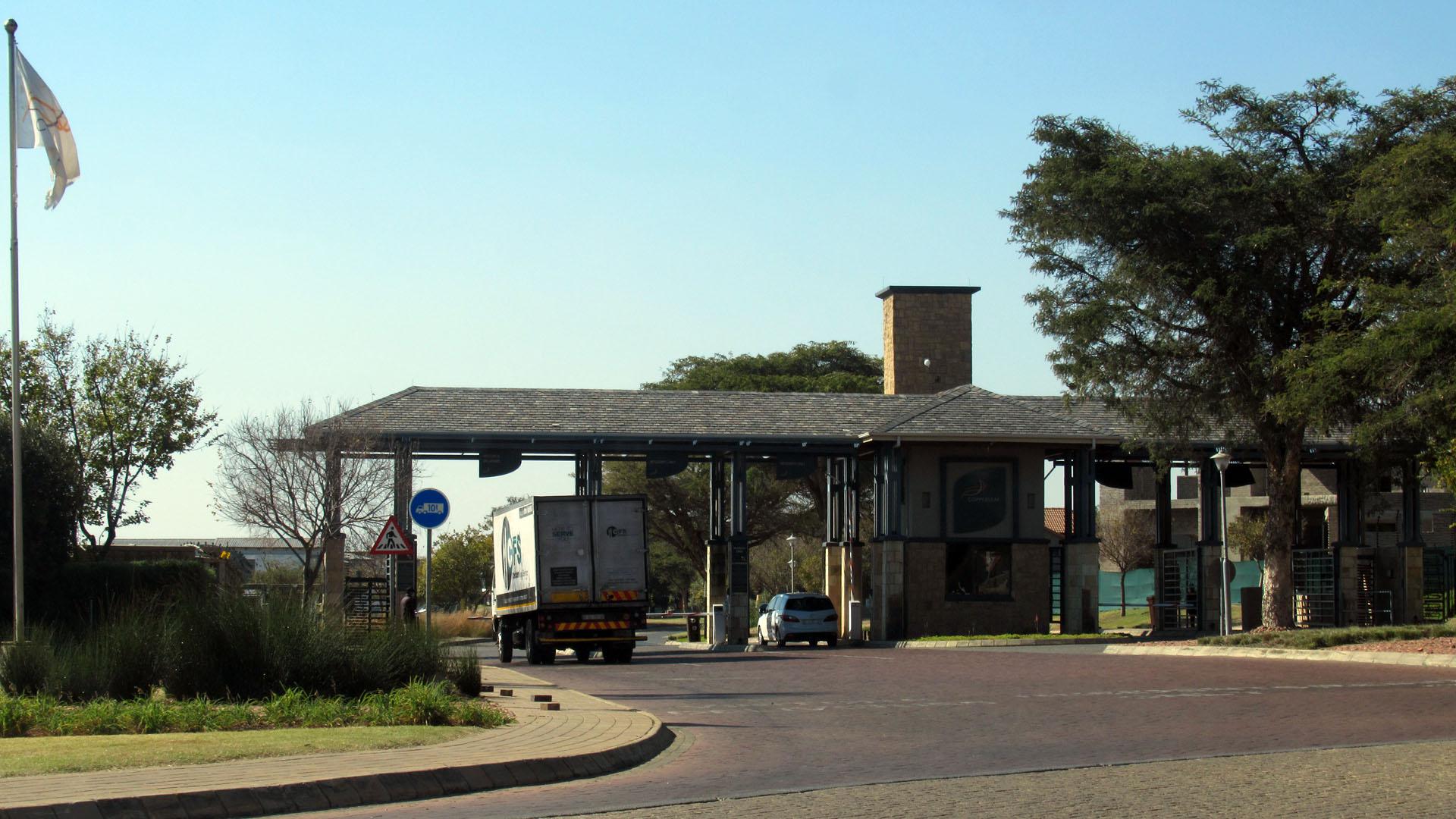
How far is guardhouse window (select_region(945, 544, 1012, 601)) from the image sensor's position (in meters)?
42.8

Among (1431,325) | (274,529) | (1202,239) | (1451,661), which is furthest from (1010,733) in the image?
(274,529)

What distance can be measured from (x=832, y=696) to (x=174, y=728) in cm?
860

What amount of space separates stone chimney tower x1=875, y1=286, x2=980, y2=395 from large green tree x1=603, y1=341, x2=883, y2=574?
28.0ft

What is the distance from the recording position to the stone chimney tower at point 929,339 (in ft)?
174

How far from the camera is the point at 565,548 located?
29.1m

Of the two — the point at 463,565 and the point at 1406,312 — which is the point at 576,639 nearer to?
the point at 1406,312

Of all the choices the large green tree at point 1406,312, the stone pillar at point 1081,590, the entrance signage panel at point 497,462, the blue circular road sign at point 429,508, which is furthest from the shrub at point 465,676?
the stone pillar at point 1081,590

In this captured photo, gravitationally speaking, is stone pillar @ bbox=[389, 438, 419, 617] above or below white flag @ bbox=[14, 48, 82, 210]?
below

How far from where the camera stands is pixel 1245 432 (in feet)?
126

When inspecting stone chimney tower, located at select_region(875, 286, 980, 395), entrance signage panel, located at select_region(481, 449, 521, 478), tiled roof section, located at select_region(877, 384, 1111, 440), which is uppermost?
stone chimney tower, located at select_region(875, 286, 980, 395)

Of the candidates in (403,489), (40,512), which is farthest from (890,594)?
(40,512)

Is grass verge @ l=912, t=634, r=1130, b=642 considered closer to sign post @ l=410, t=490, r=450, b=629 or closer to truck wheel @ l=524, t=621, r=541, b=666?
truck wheel @ l=524, t=621, r=541, b=666

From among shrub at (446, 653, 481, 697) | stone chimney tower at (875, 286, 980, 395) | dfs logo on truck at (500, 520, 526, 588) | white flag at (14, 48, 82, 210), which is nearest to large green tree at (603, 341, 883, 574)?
stone chimney tower at (875, 286, 980, 395)

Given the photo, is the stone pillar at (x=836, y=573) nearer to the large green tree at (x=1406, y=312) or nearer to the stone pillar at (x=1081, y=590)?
the stone pillar at (x=1081, y=590)
